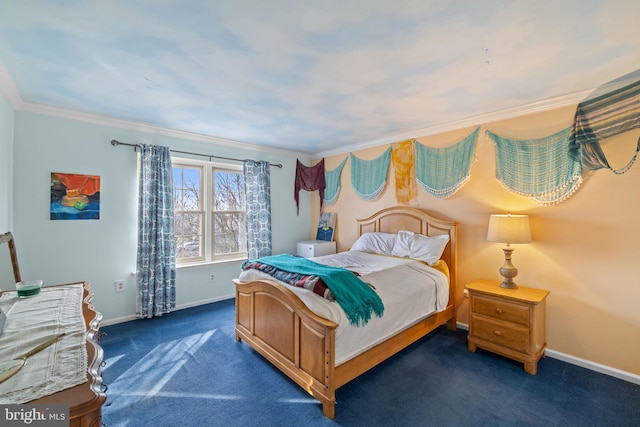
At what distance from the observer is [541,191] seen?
2.69m

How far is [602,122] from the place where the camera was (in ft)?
7.57

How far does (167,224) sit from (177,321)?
1.22m

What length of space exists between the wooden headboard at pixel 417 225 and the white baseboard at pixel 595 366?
3.24 feet

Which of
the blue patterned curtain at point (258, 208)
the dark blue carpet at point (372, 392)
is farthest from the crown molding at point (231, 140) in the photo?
the dark blue carpet at point (372, 392)

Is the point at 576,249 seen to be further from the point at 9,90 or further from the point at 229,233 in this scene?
the point at 9,90

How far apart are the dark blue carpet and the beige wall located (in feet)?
1.08

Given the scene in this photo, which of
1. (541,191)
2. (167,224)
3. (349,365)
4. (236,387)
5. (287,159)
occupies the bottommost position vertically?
(236,387)

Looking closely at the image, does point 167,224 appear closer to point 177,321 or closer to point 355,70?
point 177,321

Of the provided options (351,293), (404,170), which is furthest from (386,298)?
(404,170)

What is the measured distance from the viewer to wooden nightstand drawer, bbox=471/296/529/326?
2.41 metres

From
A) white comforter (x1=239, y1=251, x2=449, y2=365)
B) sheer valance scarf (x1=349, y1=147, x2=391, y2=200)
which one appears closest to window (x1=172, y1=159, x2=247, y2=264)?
white comforter (x1=239, y1=251, x2=449, y2=365)

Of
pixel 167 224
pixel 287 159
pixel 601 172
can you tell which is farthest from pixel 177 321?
pixel 601 172

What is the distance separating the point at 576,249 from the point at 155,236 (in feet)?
14.9

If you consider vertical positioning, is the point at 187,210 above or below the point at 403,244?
above
